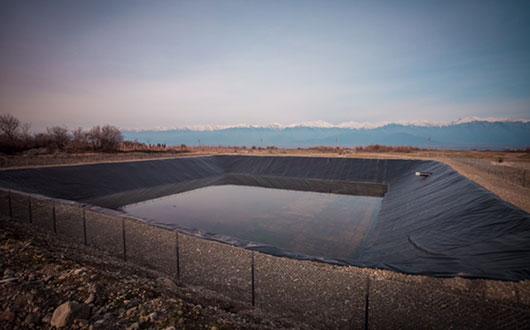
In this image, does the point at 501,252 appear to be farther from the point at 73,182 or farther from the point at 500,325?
the point at 73,182

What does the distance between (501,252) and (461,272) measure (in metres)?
1.77

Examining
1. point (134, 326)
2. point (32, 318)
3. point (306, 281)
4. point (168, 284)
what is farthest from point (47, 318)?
point (306, 281)

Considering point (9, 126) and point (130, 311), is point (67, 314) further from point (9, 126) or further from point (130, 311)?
point (9, 126)

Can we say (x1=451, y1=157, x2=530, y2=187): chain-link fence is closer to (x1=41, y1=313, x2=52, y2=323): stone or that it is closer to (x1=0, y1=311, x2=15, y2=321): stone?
(x1=41, y1=313, x2=52, y2=323): stone

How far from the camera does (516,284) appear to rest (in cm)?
577

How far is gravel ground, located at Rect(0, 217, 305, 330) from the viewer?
149 inches

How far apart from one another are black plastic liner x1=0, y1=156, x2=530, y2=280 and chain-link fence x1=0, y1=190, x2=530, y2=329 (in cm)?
83

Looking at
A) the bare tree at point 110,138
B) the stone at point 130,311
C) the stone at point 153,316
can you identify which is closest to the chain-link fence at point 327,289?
the stone at point 153,316

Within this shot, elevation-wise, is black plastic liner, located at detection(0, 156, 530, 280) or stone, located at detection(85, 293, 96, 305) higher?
stone, located at detection(85, 293, 96, 305)

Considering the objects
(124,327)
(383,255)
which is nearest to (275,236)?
(383,255)

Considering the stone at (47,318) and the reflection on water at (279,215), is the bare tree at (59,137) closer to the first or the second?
the reflection on water at (279,215)

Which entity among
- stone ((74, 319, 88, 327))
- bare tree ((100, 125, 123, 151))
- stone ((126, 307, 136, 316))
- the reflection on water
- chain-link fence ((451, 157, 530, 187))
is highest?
bare tree ((100, 125, 123, 151))

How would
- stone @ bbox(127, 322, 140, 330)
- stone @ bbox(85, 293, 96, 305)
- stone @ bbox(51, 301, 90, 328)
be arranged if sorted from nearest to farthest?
1. stone @ bbox(51, 301, 90, 328)
2. stone @ bbox(127, 322, 140, 330)
3. stone @ bbox(85, 293, 96, 305)

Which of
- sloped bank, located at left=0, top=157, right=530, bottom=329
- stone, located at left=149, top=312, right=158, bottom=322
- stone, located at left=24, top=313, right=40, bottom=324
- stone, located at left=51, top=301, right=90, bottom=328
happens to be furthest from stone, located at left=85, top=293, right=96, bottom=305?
sloped bank, located at left=0, top=157, right=530, bottom=329
